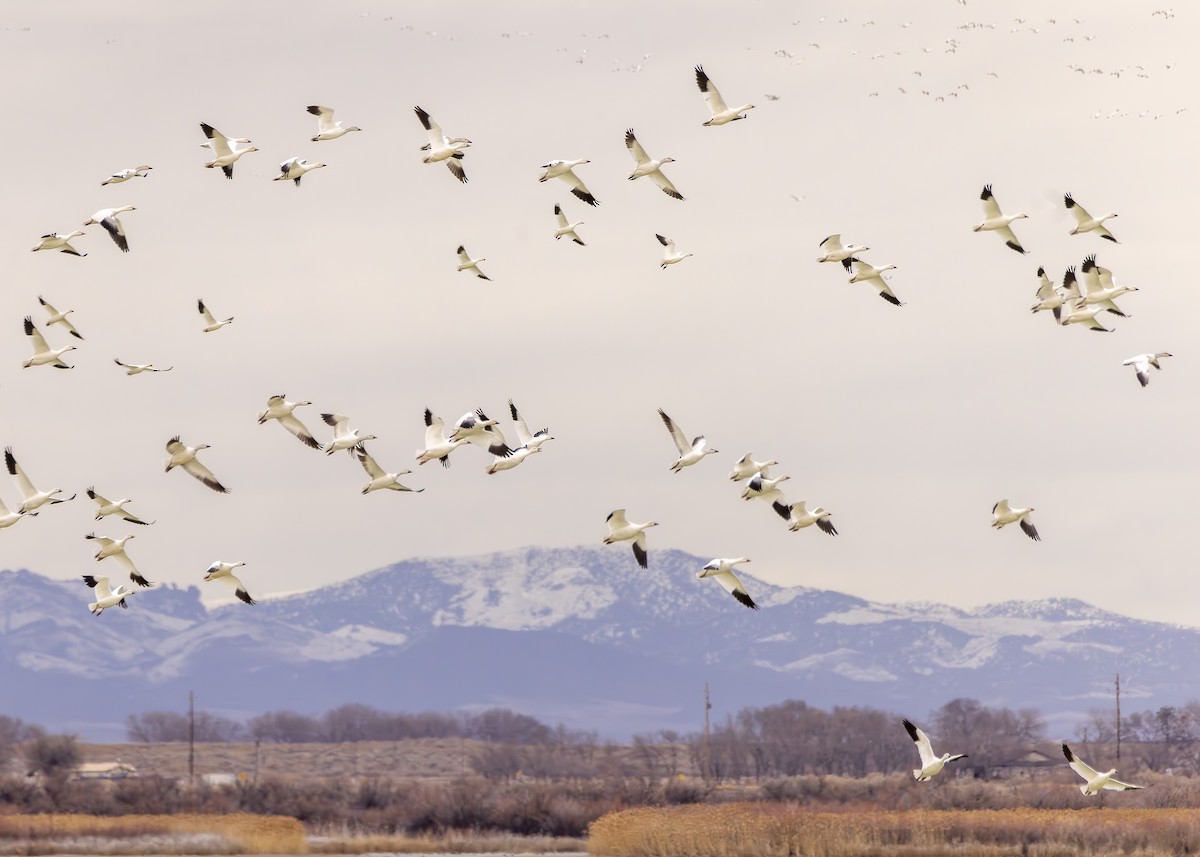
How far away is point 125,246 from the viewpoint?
46.5m

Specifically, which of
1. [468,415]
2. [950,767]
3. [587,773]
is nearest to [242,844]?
[468,415]

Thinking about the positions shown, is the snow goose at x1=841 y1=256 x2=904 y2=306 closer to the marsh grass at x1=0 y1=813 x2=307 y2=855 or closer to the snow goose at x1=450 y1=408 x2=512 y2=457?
the snow goose at x1=450 y1=408 x2=512 y2=457

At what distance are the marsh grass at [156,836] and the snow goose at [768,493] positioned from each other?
30.2 meters

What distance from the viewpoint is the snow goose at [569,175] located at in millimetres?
47125

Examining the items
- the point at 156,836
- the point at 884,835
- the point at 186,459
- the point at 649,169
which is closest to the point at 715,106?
the point at 649,169

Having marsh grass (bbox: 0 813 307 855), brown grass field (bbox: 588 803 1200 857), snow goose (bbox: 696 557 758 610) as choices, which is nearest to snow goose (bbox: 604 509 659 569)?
snow goose (bbox: 696 557 758 610)

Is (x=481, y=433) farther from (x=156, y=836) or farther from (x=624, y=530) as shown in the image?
(x=156, y=836)

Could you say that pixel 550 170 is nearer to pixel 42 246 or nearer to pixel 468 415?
pixel 468 415

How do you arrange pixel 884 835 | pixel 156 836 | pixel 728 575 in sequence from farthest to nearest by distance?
pixel 156 836, pixel 884 835, pixel 728 575

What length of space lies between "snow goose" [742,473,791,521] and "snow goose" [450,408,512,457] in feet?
17.4

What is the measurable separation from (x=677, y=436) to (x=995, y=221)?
8.86 meters

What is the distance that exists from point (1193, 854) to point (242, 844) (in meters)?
31.0

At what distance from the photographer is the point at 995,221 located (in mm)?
48312

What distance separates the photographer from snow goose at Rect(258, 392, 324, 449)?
155 feet
